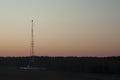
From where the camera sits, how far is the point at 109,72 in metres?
55.7

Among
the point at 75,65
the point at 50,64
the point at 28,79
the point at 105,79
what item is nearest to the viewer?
the point at 28,79

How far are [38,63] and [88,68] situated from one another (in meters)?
19.0

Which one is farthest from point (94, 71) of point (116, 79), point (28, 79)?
point (28, 79)

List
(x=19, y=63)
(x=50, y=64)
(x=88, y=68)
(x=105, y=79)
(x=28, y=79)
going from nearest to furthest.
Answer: (x=28, y=79) → (x=105, y=79) → (x=88, y=68) → (x=50, y=64) → (x=19, y=63)

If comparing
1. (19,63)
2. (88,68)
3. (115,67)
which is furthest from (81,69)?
(19,63)

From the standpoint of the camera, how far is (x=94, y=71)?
190 ft

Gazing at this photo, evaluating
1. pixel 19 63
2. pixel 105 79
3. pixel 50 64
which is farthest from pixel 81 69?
pixel 19 63

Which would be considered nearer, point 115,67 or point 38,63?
point 115,67

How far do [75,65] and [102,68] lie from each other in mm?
7560

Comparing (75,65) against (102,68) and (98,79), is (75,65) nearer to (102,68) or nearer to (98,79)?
(102,68)

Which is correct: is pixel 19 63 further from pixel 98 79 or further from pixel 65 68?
pixel 98 79

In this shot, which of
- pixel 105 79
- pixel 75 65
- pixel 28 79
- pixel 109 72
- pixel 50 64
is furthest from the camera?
pixel 50 64

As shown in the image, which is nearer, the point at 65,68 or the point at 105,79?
the point at 105,79

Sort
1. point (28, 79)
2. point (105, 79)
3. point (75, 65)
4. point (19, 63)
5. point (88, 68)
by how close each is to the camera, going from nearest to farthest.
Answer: point (28, 79)
point (105, 79)
point (88, 68)
point (75, 65)
point (19, 63)
